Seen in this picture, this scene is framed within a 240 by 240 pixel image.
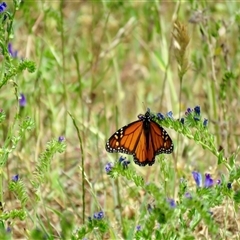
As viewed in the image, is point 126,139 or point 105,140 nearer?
point 126,139

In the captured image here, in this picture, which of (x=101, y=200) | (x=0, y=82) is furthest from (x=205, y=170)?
(x=0, y=82)

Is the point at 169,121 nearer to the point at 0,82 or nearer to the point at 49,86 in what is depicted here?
the point at 0,82

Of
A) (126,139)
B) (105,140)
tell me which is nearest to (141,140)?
(126,139)

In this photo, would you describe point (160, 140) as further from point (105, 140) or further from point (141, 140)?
point (105, 140)

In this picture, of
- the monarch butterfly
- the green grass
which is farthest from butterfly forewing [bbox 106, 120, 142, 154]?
the green grass

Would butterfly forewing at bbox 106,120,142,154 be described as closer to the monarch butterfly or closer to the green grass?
the monarch butterfly

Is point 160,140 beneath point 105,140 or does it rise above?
beneath

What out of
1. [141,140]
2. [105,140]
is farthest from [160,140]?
[105,140]
